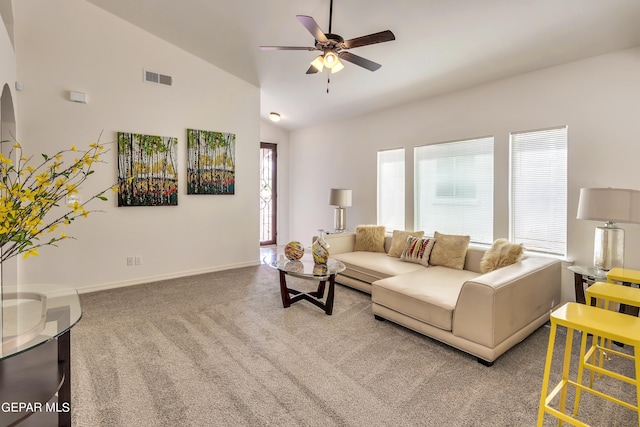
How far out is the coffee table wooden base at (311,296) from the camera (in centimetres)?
337

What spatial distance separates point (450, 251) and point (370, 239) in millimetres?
1277

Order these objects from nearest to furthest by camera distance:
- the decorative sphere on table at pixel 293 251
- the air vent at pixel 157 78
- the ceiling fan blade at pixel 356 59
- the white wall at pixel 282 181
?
the ceiling fan blade at pixel 356 59 → the decorative sphere on table at pixel 293 251 → the air vent at pixel 157 78 → the white wall at pixel 282 181

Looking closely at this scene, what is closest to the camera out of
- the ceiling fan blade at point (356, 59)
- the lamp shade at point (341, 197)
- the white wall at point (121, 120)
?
the ceiling fan blade at point (356, 59)

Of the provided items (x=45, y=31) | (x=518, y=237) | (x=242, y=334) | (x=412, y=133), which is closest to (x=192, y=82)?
(x=45, y=31)

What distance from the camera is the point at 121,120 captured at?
4.35 m

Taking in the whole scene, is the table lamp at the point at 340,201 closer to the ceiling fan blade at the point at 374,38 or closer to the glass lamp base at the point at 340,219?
the glass lamp base at the point at 340,219

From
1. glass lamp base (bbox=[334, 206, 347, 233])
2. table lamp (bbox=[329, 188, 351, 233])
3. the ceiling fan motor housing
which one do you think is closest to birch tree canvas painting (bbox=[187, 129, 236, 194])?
table lamp (bbox=[329, 188, 351, 233])

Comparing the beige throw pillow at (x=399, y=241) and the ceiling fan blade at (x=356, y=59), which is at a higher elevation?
the ceiling fan blade at (x=356, y=59)

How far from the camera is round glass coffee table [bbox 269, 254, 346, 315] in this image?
3.31 meters

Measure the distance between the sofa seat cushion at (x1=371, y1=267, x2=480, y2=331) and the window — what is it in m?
1.82

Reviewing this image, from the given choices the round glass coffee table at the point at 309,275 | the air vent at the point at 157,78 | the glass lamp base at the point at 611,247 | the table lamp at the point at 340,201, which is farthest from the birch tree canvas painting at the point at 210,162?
the glass lamp base at the point at 611,247

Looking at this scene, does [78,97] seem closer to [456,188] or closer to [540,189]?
[456,188]

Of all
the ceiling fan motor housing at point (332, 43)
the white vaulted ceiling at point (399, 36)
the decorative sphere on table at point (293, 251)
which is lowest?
the decorative sphere on table at point (293, 251)

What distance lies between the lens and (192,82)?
193 inches
